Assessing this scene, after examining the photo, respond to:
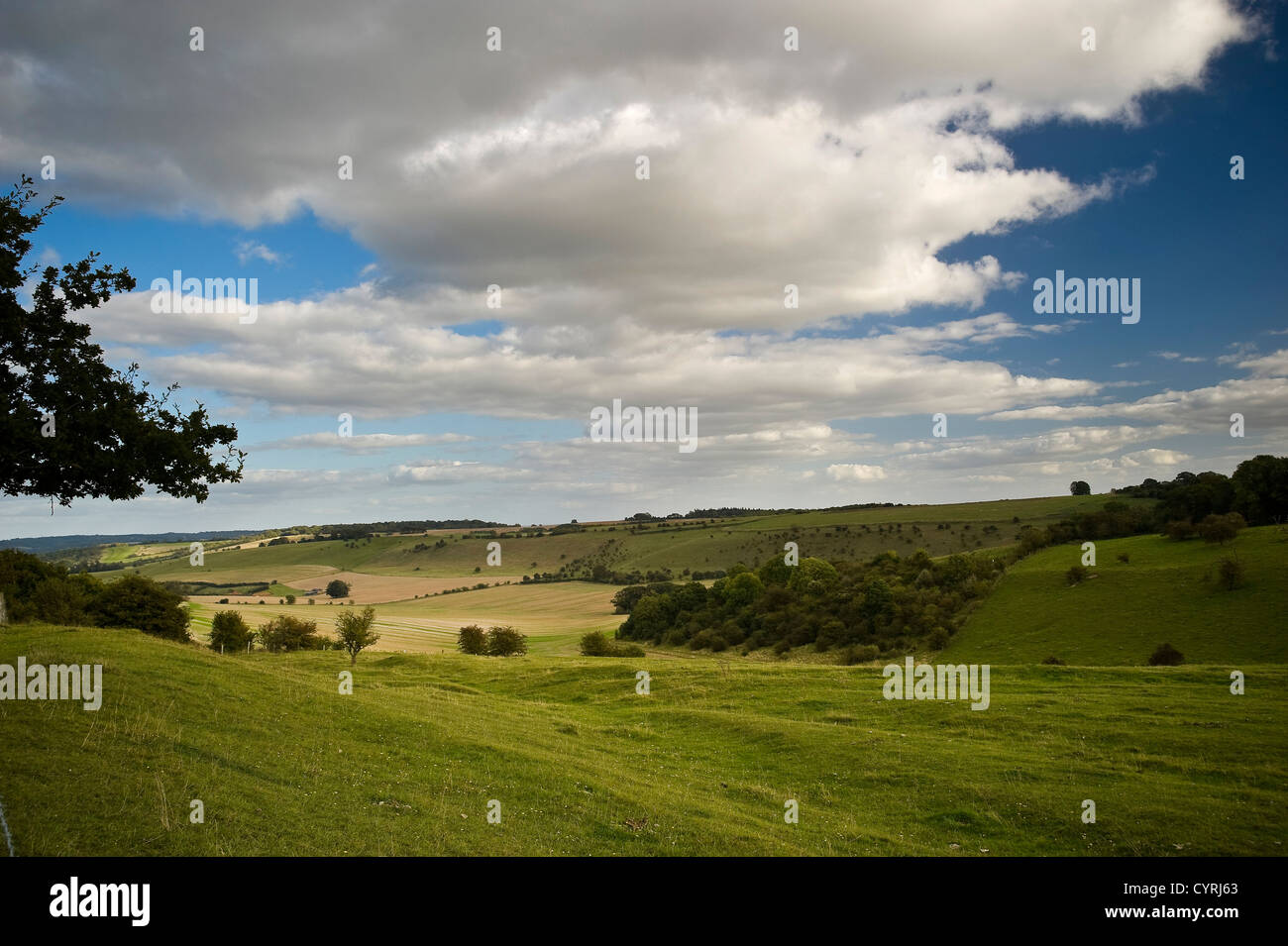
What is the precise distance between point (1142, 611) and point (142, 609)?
78.4 m

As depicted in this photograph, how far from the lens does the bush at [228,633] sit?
6381 cm

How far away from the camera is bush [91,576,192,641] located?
4984cm

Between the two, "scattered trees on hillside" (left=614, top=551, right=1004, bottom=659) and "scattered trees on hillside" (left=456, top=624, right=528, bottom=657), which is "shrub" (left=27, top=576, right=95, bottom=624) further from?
"scattered trees on hillside" (left=614, top=551, right=1004, bottom=659)

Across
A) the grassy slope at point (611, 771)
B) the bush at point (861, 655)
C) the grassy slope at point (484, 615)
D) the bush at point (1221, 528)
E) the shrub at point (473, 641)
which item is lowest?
the grassy slope at point (484, 615)

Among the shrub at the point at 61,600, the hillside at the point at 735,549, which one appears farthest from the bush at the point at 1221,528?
the shrub at the point at 61,600

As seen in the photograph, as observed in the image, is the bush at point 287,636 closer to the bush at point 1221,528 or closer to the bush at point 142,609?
the bush at point 142,609

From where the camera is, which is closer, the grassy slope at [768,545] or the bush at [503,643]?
the bush at [503,643]

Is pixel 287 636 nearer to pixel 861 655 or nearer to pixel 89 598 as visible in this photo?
pixel 89 598

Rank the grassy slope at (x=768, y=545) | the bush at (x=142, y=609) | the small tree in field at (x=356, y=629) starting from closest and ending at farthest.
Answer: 1. the bush at (x=142, y=609)
2. the small tree in field at (x=356, y=629)
3. the grassy slope at (x=768, y=545)

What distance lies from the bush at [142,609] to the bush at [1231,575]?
7981cm

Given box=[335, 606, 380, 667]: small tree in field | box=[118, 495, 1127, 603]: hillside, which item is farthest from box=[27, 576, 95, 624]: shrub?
box=[118, 495, 1127, 603]: hillside

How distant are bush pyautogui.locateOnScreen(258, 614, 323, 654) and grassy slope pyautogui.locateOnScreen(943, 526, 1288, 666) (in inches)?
2549

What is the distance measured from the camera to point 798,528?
17338 centimetres

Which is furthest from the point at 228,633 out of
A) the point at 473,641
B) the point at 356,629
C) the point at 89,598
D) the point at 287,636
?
the point at 473,641
